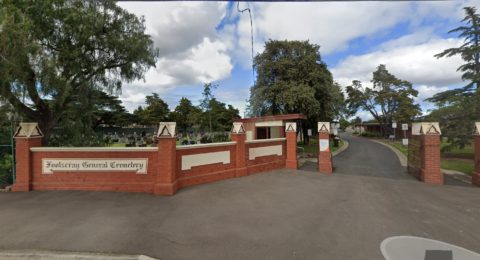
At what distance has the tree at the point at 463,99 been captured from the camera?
15.9 metres

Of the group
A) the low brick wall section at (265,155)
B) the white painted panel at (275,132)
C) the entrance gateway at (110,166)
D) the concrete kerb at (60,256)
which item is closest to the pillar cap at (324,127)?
the low brick wall section at (265,155)

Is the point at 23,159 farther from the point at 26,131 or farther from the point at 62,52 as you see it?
the point at 62,52

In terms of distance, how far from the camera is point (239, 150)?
10297 millimetres

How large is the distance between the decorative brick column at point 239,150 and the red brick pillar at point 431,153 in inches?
277

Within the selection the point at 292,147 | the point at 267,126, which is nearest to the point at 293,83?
the point at 267,126

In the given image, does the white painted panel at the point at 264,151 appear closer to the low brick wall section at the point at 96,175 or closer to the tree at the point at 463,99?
the low brick wall section at the point at 96,175

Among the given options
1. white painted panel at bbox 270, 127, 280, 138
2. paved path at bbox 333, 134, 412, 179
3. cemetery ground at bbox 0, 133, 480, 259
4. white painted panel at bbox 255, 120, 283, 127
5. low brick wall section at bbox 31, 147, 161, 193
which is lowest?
paved path at bbox 333, 134, 412, 179

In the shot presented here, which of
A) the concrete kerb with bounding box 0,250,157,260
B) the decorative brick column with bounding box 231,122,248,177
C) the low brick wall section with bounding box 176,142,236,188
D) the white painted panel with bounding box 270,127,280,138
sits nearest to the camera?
the concrete kerb with bounding box 0,250,157,260

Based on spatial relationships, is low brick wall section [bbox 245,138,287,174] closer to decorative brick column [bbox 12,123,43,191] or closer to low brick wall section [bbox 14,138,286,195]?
low brick wall section [bbox 14,138,286,195]

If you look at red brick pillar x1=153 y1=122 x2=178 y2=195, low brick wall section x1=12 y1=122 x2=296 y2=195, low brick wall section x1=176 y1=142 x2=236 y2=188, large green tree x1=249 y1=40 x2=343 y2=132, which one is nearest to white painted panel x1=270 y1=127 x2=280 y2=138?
large green tree x1=249 y1=40 x2=343 y2=132

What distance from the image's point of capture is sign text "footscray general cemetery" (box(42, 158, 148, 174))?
25.4ft

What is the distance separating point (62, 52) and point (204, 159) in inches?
250

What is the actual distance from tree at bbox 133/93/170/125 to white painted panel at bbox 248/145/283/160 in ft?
143

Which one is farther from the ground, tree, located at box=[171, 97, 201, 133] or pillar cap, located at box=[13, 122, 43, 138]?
tree, located at box=[171, 97, 201, 133]
